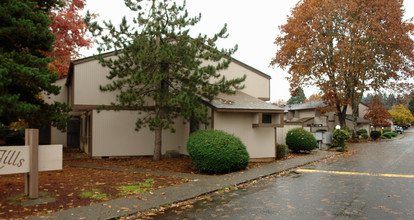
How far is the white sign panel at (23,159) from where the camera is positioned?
262 inches

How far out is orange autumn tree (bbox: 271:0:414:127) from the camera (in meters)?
28.2

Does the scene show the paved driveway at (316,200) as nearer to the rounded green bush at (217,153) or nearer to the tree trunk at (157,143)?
the rounded green bush at (217,153)

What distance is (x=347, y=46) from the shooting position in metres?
28.2

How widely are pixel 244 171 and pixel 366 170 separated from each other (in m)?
4.74

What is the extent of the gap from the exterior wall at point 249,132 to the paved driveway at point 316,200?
391cm

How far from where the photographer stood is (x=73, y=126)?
21.9 m

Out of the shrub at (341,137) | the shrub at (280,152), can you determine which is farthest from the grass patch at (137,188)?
the shrub at (341,137)

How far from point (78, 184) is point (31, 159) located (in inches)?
87.9

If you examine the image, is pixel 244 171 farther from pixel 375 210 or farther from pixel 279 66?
pixel 279 66

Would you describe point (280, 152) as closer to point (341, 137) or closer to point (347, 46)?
point (341, 137)

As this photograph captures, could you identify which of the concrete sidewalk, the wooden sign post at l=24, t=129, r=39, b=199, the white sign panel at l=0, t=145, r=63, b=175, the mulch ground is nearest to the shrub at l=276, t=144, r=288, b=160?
the mulch ground

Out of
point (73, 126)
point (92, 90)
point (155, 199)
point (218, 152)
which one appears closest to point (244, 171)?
point (218, 152)

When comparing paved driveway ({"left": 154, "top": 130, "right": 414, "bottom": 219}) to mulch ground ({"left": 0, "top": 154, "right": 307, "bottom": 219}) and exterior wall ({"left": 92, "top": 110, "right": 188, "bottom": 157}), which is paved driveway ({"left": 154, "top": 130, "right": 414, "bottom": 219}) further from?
exterior wall ({"left": 92, "top": 110, "right": 188, "bottom": 157})

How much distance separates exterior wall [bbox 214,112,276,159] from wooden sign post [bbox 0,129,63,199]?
7539 mm
